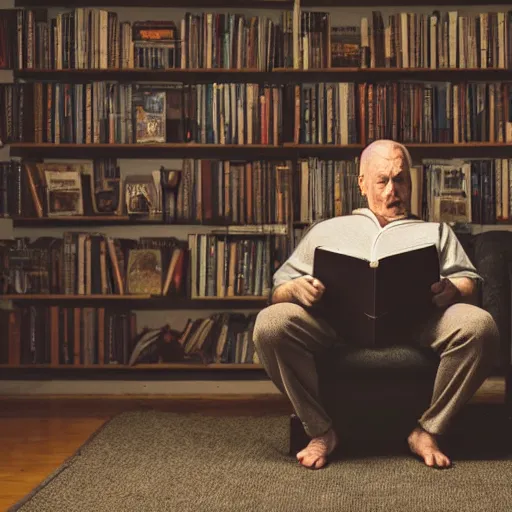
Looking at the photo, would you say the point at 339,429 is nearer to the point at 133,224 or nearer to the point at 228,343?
the point at 228,343

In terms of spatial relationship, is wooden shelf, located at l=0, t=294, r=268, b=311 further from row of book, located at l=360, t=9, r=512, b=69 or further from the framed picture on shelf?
row of book, located at l=360, t=9, r=512, b=69

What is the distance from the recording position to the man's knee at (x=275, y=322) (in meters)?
2.37

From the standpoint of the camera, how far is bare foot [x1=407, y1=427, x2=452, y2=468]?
2324mm

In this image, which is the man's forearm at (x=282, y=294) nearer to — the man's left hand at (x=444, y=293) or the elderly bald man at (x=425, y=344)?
the elderly bald man at (x=425, y=344)

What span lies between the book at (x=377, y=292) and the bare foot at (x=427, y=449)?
287 mm

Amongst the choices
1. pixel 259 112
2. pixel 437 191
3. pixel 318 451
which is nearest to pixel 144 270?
pixel 259 112

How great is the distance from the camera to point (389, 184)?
2723 mm

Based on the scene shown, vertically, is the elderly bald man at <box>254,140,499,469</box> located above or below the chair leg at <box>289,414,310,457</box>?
above

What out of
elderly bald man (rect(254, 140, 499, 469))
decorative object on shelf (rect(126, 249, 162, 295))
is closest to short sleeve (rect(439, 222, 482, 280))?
elderly bald man (rect(254, 140, 499, 469))

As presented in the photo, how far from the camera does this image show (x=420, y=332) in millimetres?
2459

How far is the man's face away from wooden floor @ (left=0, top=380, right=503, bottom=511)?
1085 millimetres

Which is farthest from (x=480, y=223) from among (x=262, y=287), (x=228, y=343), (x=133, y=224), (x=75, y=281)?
(x=75, y=281)

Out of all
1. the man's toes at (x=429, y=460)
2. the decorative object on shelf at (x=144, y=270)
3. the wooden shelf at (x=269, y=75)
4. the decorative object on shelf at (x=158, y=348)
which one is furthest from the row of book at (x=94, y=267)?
the man's toes at (x=429, y=460)

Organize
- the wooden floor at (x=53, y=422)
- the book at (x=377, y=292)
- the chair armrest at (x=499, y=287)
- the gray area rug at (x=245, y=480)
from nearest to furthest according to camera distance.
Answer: the gray area rug at (x=245, y=480) < the book at (x=377, y=292) < the wooden floor at (x=53, y=422) < the chair armrest at (x=499, y=287)
